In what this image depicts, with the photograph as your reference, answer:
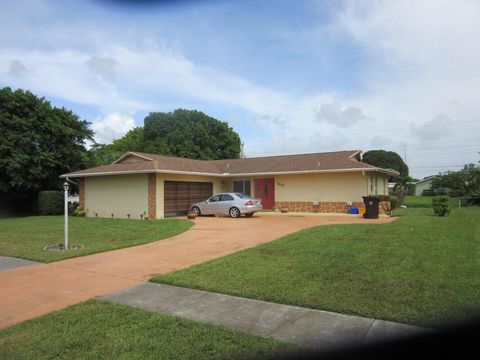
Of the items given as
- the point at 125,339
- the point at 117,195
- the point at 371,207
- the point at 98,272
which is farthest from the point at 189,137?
the point at 125,339

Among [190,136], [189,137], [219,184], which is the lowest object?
[219,184]

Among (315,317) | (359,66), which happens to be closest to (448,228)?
(359,66)

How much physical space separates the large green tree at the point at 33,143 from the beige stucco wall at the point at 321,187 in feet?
45.1

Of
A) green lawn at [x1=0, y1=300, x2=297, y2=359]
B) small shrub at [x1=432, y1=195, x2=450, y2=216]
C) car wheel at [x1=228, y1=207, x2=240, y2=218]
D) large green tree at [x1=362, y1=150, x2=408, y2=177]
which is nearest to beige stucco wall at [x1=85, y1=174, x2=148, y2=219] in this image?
car wheel at [x1=228, y1=207, x2=240, y2=218]

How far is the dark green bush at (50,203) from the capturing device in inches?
893

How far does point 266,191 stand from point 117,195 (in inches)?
337

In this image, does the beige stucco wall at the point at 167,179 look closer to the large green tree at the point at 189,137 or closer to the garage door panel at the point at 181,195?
the garage door panel at the point at 181,195

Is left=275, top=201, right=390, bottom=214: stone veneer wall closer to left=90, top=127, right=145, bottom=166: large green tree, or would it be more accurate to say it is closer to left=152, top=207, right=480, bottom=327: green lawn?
left=152, top=207, right=480, bottom=327: green lawn

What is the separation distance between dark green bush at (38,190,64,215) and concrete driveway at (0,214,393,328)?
13.6 metres

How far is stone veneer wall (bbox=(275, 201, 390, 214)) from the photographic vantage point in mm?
19766

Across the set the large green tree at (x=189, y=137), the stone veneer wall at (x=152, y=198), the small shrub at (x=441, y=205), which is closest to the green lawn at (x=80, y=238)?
the stone veneer wall at (x=152, y=198)

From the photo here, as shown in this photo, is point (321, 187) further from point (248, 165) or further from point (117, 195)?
point (117, 195)

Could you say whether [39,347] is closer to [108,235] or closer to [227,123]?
[108,235]

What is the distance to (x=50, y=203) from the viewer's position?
893 inches
